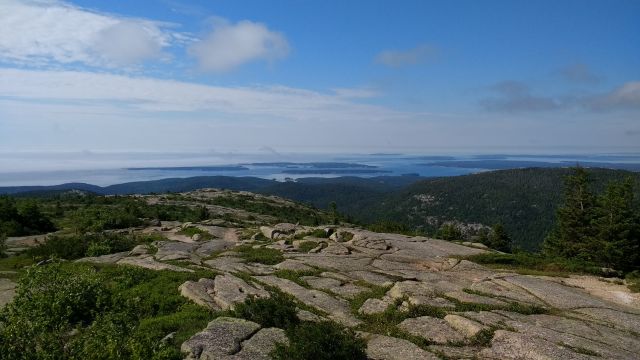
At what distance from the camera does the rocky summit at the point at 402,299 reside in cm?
1647

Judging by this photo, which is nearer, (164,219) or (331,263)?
(331,263)

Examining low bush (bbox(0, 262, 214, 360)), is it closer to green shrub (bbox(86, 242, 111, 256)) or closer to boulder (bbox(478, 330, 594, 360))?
green shrub (bbox(86, 242, 111, 256))

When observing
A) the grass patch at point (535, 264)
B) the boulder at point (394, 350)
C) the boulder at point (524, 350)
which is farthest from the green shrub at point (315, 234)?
the boulder at point (524, 350)

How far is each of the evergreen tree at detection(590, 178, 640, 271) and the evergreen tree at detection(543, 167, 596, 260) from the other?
528 cm

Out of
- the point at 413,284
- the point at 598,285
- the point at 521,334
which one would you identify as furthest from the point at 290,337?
the point at 598,285

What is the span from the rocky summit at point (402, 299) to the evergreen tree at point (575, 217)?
4028 cm

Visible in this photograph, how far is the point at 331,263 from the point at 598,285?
1708 cm

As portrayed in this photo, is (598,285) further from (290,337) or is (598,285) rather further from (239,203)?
(239,203)

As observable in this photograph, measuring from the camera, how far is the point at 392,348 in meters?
16.7

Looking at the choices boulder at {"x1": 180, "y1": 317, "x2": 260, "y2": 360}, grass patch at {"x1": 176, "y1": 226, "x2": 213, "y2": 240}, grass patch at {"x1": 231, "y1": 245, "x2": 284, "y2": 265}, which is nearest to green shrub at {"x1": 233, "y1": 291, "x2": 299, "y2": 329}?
boulder at {"x1": 180, "y1": 317, "x2": 260, "y2": 360}

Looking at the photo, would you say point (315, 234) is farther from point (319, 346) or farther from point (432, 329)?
point (319, 346)

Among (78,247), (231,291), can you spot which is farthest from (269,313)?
(78,247)

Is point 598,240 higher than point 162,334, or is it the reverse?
point 162,334

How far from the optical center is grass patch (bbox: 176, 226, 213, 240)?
46.7 metres
